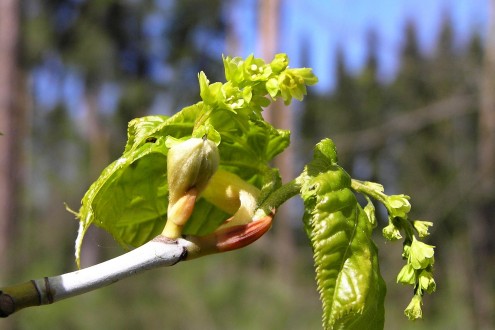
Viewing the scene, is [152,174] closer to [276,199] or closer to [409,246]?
[276,199]

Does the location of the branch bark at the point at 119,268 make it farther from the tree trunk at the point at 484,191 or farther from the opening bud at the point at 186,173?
the tree trunk at the point at 484,191

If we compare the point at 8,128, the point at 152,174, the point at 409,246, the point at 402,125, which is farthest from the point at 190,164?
the point at 402,125

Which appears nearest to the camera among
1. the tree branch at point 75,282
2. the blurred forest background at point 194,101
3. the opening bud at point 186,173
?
the tree branch at point 75,282

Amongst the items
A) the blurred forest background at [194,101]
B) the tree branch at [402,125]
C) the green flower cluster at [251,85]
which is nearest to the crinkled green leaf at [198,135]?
the green flower cluster at [251,85]

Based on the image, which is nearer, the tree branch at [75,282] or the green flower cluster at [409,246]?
the tree branch at [75,282]

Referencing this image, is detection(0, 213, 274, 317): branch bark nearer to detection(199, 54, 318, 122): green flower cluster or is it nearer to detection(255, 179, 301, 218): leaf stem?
detection(255, 179, 301, 218): leaf stem

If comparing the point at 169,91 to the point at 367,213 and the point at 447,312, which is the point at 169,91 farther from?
the point at 367,213

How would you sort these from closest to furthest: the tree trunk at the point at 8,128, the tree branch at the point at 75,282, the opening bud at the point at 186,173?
1. the tree branch at the point at 75,282
2. the opening bud at the point at 186,173
3. the tree trunk at the point at 8,128

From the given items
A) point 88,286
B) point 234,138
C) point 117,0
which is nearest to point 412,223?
point 234,138

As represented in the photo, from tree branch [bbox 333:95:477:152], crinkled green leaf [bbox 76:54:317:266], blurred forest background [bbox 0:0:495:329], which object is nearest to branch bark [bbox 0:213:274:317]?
crinkled green leaf [bbox 76:54:317:266]
